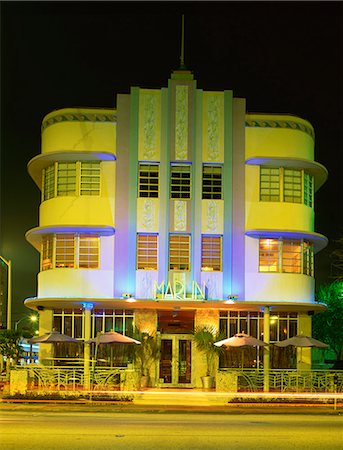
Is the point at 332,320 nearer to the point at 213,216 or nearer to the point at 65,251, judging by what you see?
the point at 213,216

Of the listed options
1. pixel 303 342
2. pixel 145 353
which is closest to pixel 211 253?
pixel 145 353

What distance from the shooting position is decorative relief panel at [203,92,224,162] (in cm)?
3422

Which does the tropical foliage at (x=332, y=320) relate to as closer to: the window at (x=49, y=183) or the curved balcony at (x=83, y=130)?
the curved balcony at (x=83, y=130)

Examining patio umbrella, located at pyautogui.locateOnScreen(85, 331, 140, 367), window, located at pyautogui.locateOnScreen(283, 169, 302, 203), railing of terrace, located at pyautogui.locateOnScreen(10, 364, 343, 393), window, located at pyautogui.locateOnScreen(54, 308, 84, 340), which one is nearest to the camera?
railing of terrace, located at pyautogui.locateOnScreen(10, 364, 343, 393)

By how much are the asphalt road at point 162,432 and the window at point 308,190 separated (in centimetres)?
1321

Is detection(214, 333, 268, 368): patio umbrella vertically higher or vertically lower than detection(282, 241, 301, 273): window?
lower

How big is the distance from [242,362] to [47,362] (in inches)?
325

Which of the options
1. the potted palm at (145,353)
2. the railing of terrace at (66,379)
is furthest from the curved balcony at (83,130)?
the railing of terrace at (66,379)

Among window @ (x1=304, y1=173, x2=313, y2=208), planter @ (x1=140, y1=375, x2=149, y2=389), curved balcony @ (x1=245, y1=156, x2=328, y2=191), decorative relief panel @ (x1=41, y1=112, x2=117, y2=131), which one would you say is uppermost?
decorative relief panel @ (x1=41, y1=112, x2=117, y2=131)

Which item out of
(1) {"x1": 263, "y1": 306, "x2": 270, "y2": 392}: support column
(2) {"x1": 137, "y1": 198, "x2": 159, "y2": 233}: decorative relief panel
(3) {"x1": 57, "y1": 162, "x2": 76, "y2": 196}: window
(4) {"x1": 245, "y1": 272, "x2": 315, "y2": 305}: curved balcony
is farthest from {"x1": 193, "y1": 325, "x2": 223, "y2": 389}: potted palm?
(3) {"x1": 57, "y1": 162, "x2": 76, "y2": 196}: window

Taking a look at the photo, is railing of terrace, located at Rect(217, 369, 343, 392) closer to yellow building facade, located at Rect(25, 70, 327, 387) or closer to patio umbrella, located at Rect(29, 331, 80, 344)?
yellow building facade, located at Rect(25, 70, 327, 387)

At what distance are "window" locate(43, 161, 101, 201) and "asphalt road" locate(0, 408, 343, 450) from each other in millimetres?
11889

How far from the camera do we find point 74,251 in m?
33.5

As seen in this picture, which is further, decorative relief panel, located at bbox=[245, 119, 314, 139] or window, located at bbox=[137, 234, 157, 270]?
decorative relief panel, located at bbox=[245, 119, 314, 139]
